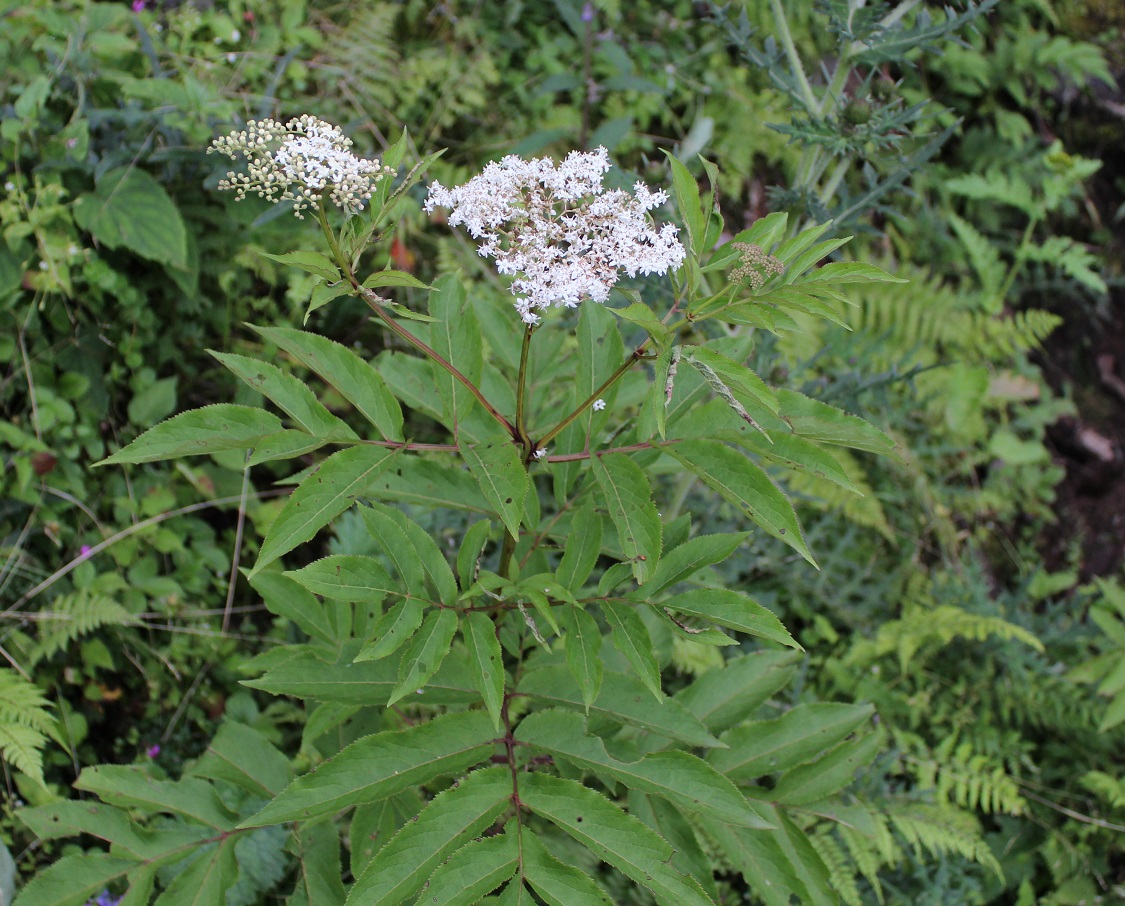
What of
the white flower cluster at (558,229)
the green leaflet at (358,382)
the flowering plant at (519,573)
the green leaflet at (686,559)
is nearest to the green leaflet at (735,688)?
the flowering plant at (519,573)

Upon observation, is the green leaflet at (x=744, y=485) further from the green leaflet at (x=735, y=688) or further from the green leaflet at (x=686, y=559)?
the green leaflet at (x=735, y=688)

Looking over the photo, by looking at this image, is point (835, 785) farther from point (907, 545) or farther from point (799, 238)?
point (907, 545)

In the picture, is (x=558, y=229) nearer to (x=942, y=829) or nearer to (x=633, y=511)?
(x=633, y=511)

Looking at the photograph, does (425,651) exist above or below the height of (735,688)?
above

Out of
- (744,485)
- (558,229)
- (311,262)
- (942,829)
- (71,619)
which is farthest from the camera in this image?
(942,829)

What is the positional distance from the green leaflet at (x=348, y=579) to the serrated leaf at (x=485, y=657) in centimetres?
15

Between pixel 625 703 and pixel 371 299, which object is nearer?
pixel 371 299

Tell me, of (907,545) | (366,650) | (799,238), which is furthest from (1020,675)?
(366,650)

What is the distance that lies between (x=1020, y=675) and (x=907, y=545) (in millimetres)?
731

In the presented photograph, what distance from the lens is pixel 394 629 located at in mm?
1486

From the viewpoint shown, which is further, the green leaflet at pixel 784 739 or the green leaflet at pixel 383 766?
the green leaflet at pixel 784 739

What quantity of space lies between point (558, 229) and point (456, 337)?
416 millimetres

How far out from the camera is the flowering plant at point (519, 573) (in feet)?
4.47

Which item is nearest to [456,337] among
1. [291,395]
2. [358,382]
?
[358,382]
